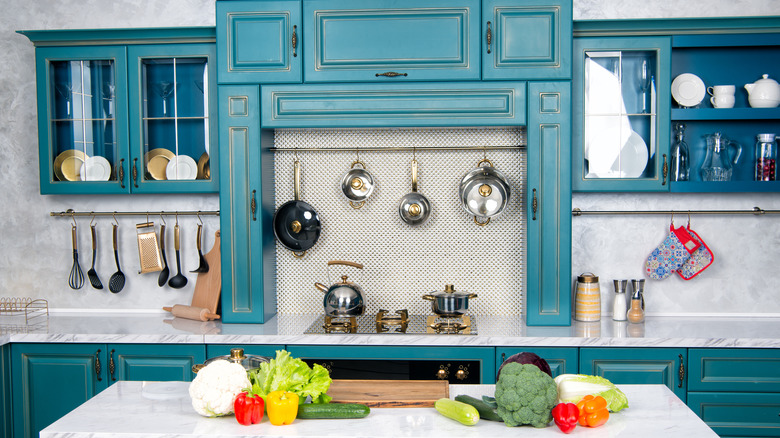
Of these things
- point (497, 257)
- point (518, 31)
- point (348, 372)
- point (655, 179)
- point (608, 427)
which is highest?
point (518, 31)

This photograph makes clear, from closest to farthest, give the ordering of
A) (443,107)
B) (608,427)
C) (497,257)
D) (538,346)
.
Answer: (608,427) < (538,346) < (443,107) < (497,257)

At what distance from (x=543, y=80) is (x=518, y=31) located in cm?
27

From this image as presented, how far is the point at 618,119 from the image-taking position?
3330mm

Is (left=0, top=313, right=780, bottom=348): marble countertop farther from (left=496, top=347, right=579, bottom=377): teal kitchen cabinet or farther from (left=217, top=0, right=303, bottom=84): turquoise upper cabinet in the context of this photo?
(left=217, top=0, right=303, bottom=84): turquoise upper cabinet

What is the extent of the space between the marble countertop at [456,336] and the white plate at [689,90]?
115 cm

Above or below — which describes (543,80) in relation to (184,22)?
below

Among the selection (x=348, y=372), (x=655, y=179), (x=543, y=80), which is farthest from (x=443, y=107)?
(x=348, y=372)

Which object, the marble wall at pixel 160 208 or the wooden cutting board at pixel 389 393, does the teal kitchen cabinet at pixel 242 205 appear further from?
the wooden cutting board at pixel 389 393

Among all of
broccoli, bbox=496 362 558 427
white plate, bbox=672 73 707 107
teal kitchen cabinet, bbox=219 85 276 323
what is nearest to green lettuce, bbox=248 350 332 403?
broccoli, bbox=496 362 558 427

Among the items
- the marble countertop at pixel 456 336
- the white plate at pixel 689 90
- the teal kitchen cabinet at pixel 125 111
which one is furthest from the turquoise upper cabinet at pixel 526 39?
the teal kitchen cabinet at pixel 125 111

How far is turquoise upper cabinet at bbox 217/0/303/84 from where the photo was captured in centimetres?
316

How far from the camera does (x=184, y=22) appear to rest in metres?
3.63

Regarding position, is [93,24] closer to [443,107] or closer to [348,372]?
[443,107]

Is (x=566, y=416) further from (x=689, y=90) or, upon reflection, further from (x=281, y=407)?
(x=689, y=90)
